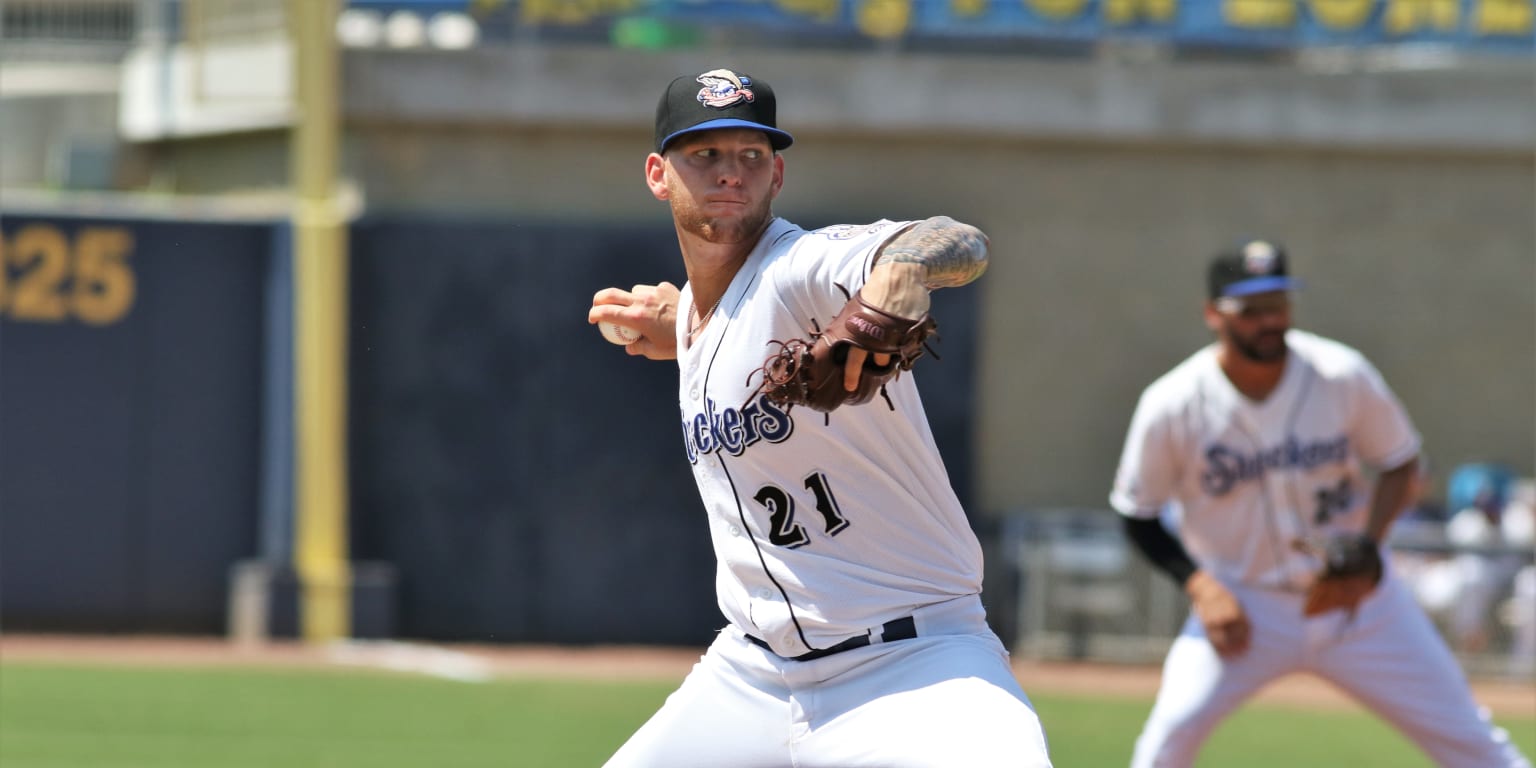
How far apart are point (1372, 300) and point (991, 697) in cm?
1391

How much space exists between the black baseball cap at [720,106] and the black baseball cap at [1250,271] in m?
2.95

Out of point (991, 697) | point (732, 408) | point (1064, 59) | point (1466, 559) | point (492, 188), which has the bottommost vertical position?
point (1466, 559)

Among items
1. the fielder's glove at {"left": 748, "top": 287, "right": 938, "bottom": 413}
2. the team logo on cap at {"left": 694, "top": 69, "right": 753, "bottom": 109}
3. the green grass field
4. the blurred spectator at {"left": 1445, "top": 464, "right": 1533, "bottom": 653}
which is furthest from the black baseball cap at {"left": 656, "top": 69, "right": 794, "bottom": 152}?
the blurred spectator at {"left": 1445, "top": 464, "right": 1533, "bottom": 653}

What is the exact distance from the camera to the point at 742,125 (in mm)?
4715

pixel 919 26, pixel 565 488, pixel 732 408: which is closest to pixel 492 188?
pixel 565 488

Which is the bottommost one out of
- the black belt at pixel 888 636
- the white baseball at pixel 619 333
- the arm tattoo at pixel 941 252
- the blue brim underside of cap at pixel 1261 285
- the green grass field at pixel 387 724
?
the green grass field at pixel 387 724

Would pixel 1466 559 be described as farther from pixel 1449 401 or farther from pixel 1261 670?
pixel 1261 670

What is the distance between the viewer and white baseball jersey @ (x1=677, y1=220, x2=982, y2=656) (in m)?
4.75

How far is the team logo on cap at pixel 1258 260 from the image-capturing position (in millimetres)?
7301

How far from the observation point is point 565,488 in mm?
16578

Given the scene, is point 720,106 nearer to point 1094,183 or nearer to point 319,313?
point 319,313

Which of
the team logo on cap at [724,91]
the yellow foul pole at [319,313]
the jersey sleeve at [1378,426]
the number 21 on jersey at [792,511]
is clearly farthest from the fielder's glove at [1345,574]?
the yellow foul pole at [319,313]

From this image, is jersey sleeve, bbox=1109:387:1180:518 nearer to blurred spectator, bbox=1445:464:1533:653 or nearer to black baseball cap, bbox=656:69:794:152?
black baseball cap, bbox=656:69:794:152

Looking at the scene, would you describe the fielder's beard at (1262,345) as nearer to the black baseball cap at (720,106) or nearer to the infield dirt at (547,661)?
the black baseball cap at (720,106)
